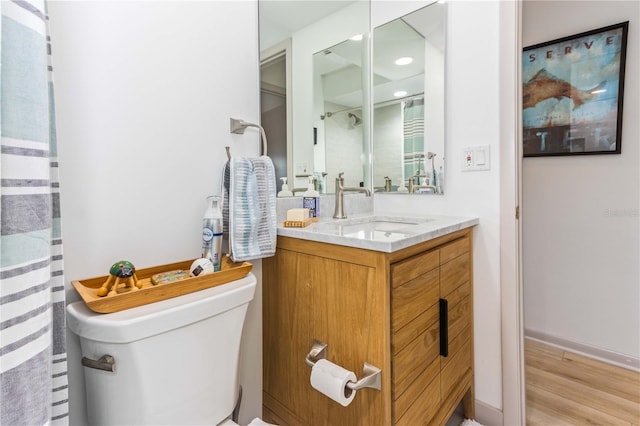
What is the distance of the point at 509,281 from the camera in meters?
1.33

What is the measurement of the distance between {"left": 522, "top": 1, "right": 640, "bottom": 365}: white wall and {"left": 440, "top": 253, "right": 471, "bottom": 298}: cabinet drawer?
3.42ft

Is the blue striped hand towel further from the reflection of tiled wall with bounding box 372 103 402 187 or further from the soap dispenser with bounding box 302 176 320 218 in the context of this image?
the reflection of tiled wall with bounding box 372 103 402 187

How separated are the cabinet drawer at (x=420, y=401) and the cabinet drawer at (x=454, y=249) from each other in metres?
0.37

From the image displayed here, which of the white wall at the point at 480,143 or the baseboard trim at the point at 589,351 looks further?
the baseboard trim at the point at 589,351

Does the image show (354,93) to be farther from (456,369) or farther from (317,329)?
(456,369)

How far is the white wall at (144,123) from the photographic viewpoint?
0.80 metres

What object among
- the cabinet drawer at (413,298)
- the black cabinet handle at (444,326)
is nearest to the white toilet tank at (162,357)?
the cabinet drawer at (413,298)

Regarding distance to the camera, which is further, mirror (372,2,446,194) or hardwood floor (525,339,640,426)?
mirror (372,2,446,194)

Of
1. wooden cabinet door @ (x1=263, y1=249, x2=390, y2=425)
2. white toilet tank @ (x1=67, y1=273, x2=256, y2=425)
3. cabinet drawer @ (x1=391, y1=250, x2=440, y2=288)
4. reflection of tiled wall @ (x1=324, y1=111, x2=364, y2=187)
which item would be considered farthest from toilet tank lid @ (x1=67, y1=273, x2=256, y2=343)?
reflection of tiled wall @ (x1=324, y1=111, x2=364, y2=187)

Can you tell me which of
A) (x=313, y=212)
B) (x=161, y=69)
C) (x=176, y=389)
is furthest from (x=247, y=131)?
(x=176, y=389)

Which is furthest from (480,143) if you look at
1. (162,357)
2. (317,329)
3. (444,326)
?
(162,357)

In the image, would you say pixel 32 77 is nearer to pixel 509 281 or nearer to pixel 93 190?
pixel 93 190

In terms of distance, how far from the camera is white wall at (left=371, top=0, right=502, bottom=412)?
1.37m

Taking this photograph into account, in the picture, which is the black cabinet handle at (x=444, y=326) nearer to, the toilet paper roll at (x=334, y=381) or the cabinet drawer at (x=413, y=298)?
the cabinet drawer at (x=413, y=298)
